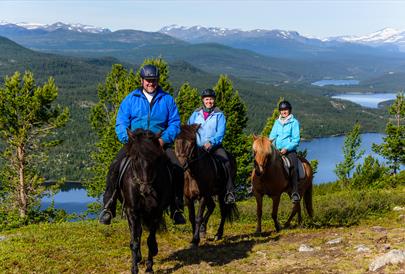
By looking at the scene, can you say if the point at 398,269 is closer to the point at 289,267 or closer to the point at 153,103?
the point at 289,267

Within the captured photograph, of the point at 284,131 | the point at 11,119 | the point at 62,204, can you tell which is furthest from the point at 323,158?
the point at 284,131

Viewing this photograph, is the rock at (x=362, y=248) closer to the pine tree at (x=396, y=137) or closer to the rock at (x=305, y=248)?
the rock at (x=305, y=248)

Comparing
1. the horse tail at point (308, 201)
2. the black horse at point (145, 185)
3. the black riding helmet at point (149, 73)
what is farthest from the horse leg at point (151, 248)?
the horse tail at point (308, 201)

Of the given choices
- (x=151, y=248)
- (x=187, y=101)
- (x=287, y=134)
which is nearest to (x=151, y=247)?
(x=151, y=248)

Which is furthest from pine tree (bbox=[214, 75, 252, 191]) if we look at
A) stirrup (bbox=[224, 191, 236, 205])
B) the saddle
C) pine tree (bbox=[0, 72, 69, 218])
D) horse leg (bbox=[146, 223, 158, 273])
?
horse leg (bbox=[146, 223, 158, 273])

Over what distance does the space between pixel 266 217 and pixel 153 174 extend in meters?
11.7

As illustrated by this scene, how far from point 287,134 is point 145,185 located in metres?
6.09

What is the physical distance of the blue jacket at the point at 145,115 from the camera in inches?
357

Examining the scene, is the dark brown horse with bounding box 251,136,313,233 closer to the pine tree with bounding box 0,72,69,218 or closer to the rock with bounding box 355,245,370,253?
the rock with bounding box 355,245,370,253

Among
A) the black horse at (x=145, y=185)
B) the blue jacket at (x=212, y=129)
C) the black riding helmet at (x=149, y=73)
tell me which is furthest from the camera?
the blue jacket at (x=212, y=129)

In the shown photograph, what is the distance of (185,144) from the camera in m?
10.1

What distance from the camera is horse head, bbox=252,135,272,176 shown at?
11758 mm

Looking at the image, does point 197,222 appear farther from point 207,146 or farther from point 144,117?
point 144,117

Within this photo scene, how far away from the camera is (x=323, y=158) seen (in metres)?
182
